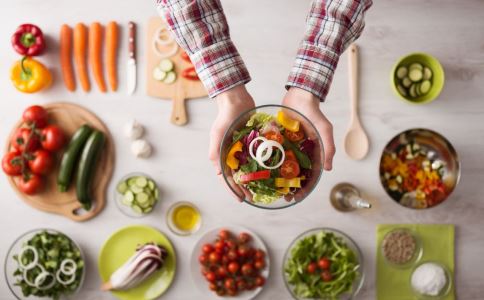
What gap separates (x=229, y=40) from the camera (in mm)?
1485

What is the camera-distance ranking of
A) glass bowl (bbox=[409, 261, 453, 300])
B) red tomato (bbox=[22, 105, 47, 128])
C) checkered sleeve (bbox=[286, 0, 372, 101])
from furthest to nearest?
glass bowl (bbox=[409, 261, 453, 300]) < red tomato (bbox=[22, 105, 47, 128]) < checkered sleeve (bbox=[286, 0, 372, 101])

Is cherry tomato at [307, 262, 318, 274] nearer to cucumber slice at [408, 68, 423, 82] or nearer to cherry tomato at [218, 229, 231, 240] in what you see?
cherry tomato at [218, 229, 231, 240]

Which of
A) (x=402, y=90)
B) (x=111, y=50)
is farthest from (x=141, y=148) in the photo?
(x=402, y=90)

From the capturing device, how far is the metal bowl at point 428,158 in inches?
82.9

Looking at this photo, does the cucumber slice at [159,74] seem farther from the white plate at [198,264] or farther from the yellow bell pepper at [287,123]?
the yellow bell pepper at [287,123]

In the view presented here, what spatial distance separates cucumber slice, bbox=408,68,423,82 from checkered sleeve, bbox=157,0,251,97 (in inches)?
37.3

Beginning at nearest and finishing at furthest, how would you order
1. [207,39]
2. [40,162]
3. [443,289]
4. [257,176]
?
[257,176] < [207,39] < [40,162] < [443,289]

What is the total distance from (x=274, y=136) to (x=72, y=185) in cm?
116

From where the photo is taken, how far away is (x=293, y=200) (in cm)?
145

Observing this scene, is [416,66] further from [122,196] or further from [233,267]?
[122,196]

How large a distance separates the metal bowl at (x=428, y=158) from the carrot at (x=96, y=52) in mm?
1244

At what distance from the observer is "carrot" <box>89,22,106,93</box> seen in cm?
213

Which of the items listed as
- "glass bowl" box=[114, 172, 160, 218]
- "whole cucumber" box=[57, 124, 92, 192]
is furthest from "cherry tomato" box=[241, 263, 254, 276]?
"whole cucumber" box=[57, 124, 92, 192]

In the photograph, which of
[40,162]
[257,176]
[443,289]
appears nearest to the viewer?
[257,176]
